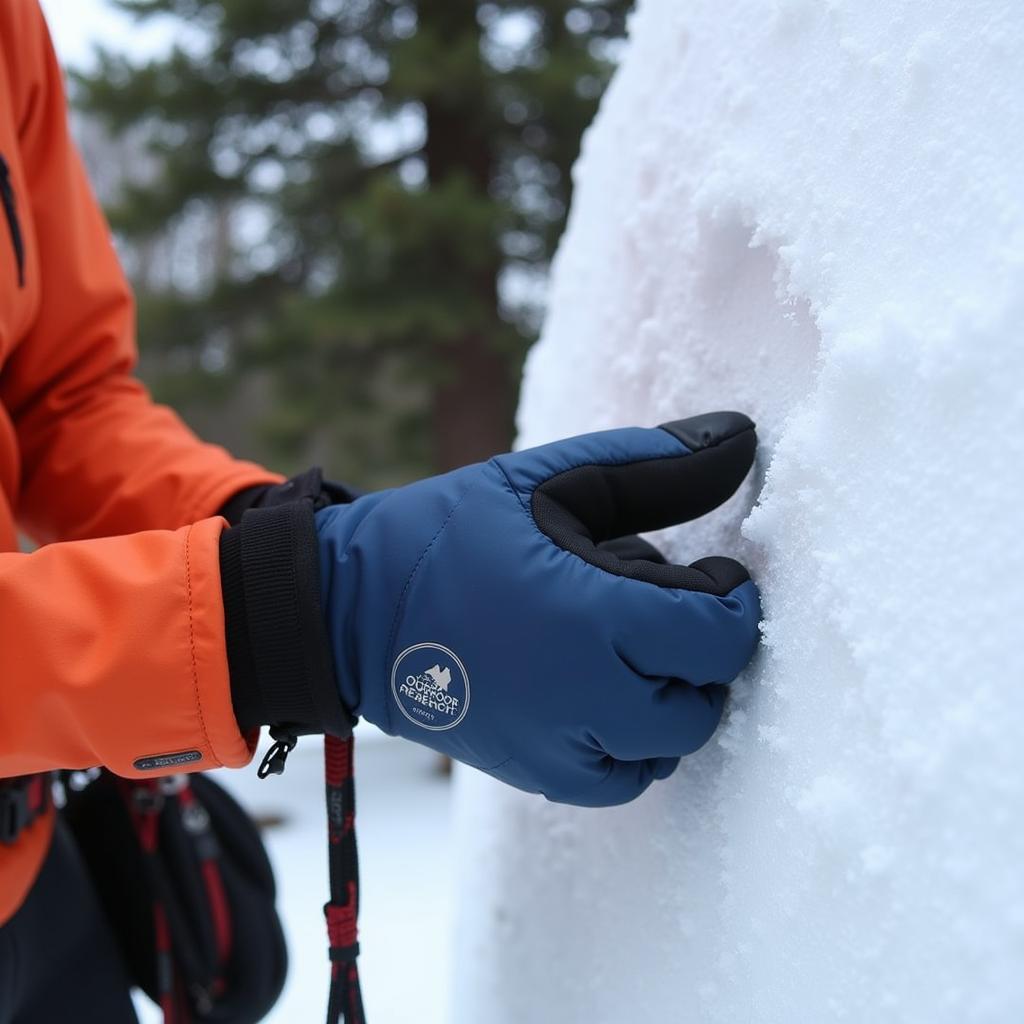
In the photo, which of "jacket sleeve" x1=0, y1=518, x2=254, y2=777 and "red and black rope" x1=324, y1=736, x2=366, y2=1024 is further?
"red and black rope" x1=324, y1=736, x2=366, y2=1024

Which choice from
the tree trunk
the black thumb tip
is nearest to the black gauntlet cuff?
the black thumb tip

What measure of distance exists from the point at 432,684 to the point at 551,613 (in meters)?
0.10

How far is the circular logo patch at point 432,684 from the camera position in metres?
0.62

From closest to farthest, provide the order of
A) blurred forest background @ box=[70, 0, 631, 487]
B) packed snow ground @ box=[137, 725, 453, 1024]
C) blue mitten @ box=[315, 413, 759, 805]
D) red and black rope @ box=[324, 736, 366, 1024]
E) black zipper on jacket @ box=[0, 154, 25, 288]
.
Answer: blue mitten @ box=[315, 413, 759, 805] → red and black rope @ box=[324, 736, 366, 1024] → black zipper on jacket @ box=[0, 154, 25, 288] → packed snow ground @ box=[137, 725, 453, 1024] → blurred forest background @ box=[70, 0, 631, 487]

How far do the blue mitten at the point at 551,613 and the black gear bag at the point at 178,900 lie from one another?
0.56 m

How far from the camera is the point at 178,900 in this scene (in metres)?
1.09

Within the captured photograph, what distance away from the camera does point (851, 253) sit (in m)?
0.57

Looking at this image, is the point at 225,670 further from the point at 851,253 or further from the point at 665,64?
the point at 665,64

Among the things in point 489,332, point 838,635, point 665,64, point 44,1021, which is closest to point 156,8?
point 489,332

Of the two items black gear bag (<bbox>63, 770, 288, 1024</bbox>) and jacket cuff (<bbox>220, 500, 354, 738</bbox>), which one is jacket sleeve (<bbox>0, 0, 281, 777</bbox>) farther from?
black gear bag (<bbox>63, 770, 288, 1024</bbox>)

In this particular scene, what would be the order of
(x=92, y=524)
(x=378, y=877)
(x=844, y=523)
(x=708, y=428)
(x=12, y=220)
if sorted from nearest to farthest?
(x=844, y=523), (x=708, y=428), (x=12, y=220), (x=92, y=524), (x=378, y=877)

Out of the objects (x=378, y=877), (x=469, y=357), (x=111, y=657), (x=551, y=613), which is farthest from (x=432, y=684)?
(x=469, y=357)

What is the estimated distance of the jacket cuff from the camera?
63 centimetres

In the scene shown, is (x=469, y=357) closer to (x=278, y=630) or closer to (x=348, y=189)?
(x=348, y=189)
